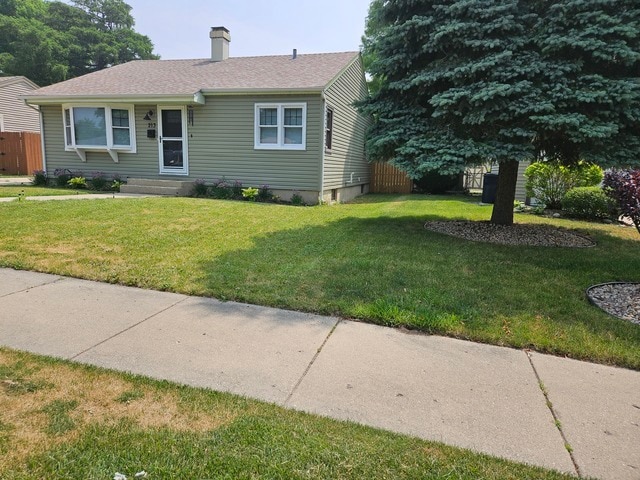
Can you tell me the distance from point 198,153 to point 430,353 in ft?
36.3

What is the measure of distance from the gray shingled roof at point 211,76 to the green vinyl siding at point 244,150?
0.51 m

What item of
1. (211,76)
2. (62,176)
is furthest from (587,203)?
(62,176)

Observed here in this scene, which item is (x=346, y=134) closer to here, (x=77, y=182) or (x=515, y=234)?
(x=515, y=234)

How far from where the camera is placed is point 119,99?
40.9 feet

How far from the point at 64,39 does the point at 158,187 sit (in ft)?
131

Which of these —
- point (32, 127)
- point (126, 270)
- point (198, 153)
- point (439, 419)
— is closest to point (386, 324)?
point (439, 419)

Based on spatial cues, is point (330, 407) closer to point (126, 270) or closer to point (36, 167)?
point (126, 270)

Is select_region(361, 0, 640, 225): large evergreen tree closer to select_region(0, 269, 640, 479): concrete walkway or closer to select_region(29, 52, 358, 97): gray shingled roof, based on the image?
select_region(0, 269, 640, 479): concrete walkway

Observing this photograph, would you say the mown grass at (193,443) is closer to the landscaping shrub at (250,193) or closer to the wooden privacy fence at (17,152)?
the landscaping shrub at (250,193)

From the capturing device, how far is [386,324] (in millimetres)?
3754

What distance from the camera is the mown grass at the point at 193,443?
1.94 metres

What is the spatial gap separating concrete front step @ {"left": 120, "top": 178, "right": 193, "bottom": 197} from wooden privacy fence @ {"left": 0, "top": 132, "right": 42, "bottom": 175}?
33.2ft

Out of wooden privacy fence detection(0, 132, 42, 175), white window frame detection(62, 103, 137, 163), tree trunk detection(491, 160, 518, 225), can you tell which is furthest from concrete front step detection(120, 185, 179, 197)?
wooden privacy fence detection(0, 132, 42, 175)

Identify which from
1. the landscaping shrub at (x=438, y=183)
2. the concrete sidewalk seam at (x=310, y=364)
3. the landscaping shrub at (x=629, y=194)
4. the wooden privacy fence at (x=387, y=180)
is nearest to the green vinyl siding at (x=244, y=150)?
the landscaping shrub at (x=438, y=183)
